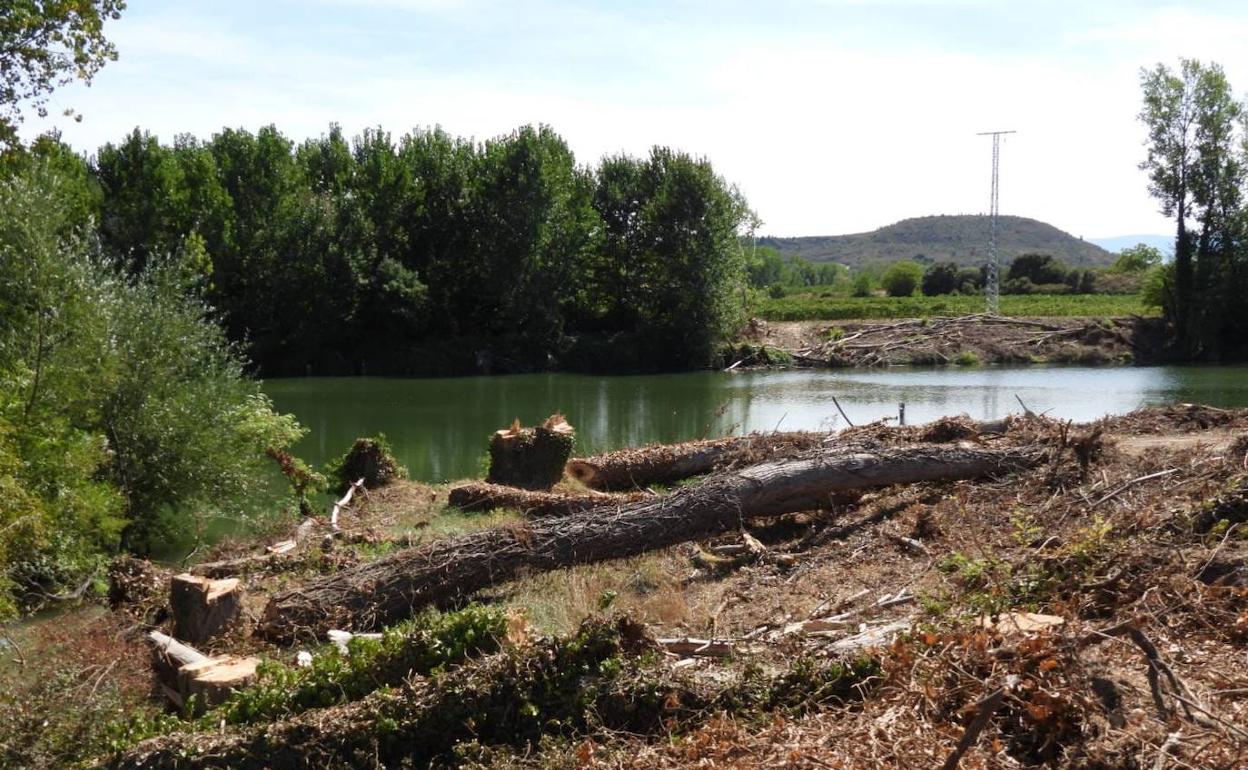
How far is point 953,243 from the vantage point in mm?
177875

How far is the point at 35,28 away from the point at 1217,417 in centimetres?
1730

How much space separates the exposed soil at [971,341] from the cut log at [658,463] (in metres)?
35.8

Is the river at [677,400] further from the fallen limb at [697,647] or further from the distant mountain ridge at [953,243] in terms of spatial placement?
the distant mountain ridge at [953,243]

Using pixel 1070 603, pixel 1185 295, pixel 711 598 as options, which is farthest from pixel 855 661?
pixel 1185 295

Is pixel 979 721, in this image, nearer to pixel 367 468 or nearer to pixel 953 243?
pixel 367 468

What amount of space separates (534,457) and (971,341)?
1605 inches

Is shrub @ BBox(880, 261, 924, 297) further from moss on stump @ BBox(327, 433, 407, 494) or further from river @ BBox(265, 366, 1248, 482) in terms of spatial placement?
moss on stump @ BBox(327, 433, 407, 494)

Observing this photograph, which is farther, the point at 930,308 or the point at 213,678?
the point at 930,308

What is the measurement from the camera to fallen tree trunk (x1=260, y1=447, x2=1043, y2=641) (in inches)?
380

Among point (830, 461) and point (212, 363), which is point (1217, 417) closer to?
point (830, 461)

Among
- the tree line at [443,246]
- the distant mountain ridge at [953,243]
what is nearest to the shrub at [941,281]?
the tree line at [443,246]

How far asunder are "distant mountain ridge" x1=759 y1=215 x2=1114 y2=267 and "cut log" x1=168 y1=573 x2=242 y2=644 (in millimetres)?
160098

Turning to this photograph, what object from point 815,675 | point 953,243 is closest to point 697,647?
point 815,675

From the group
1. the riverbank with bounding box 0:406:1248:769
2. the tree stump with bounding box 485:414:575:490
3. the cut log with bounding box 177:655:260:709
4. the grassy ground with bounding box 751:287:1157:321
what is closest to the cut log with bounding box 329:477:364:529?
the tree stump with bounding box 485:414:575:490
